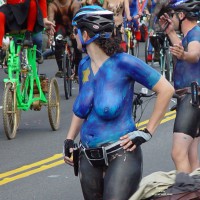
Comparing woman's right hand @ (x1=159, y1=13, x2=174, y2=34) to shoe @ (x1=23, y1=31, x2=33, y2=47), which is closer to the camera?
woman's right hand @ (x1=159, y1=13, x2=174, y2=34)

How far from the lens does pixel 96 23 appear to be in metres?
6.54

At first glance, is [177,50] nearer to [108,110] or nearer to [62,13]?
[108,110]

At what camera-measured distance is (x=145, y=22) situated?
29.9 m

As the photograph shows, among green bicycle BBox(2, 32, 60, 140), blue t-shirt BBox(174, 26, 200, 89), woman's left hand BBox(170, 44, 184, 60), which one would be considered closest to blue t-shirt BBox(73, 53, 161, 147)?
woman's left hand BBox(170, 44, 184, 60)

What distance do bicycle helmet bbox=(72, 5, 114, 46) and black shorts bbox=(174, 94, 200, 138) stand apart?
75.7 inches

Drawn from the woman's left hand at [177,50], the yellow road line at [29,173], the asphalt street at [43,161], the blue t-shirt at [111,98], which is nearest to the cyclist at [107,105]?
the blue t-shirt at [111,98]

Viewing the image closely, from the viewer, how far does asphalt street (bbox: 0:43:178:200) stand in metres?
10.0

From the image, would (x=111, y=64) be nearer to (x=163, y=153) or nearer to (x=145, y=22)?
(x=163, y=153)

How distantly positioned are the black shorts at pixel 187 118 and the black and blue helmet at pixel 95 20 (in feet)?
6.28

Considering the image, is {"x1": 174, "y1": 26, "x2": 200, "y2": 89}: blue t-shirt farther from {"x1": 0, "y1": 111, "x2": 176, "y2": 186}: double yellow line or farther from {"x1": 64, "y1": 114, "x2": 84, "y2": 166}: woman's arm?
{"x1": 0, "y1": 111, "x2": 176, "y2": 186}: double yellow line

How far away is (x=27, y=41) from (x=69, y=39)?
16.7ft

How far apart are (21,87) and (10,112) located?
569mm

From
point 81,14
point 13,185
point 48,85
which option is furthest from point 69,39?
point 81,14

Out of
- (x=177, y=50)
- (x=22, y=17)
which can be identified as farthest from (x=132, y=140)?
(x=22, y=17)
